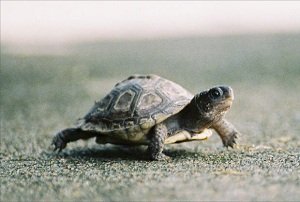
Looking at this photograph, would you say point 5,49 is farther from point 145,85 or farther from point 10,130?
point 145,85

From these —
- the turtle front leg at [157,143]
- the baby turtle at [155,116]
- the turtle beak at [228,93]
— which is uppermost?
the turtle beak at [228,93]

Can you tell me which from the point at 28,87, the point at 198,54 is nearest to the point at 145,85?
the point at 28,87

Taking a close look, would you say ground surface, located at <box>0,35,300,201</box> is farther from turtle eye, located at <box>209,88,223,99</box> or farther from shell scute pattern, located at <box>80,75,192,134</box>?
turtle eye, located at <box>209,88,223,99</box>

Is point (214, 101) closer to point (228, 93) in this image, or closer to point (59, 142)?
point (228, 93)

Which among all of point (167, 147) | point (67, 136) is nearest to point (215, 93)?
point (167, 147)

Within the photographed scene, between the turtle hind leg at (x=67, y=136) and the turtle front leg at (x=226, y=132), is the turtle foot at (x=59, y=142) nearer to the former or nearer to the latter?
the turtle hind leg at (x=67, y=136)

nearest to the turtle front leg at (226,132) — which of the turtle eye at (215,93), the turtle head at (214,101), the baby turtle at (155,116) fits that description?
the baby turtle at (155,116)
